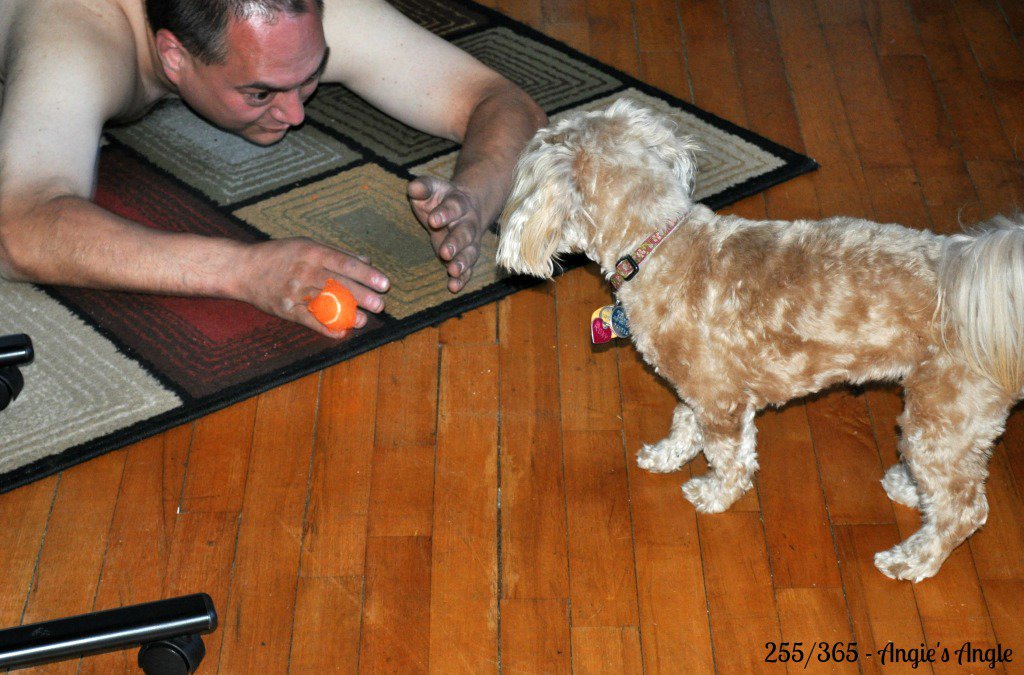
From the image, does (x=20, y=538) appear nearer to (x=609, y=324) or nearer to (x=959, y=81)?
(x=609, y=324)

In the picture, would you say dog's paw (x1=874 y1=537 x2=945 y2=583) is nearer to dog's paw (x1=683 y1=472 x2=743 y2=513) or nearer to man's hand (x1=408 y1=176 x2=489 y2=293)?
dog's paw (x1=683 y1=472 x2=743 y2=513)

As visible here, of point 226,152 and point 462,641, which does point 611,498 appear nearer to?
point 462,641

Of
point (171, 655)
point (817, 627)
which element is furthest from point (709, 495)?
point (171, 655)

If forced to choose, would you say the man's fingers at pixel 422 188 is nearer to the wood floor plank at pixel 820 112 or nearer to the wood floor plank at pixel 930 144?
the wood floor plank at pixel 820 112

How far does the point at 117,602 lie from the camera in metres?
1.89

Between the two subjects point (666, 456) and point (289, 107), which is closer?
point (666, 456)

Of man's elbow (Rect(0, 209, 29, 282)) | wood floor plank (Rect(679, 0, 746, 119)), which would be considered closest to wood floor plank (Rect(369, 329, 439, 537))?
man's elbow (Rect(0, 209, 29, 282))

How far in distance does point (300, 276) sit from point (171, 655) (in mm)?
926

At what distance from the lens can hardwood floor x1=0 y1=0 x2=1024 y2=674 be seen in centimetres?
184

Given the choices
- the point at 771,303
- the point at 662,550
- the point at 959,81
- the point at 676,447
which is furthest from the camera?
the point at 959,81

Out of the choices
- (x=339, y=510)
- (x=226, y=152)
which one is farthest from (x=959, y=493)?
(x=226, y=152)

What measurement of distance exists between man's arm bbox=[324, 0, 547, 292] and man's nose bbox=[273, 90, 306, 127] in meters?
0.26

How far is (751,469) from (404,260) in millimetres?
1059

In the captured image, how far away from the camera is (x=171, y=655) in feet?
5.49
